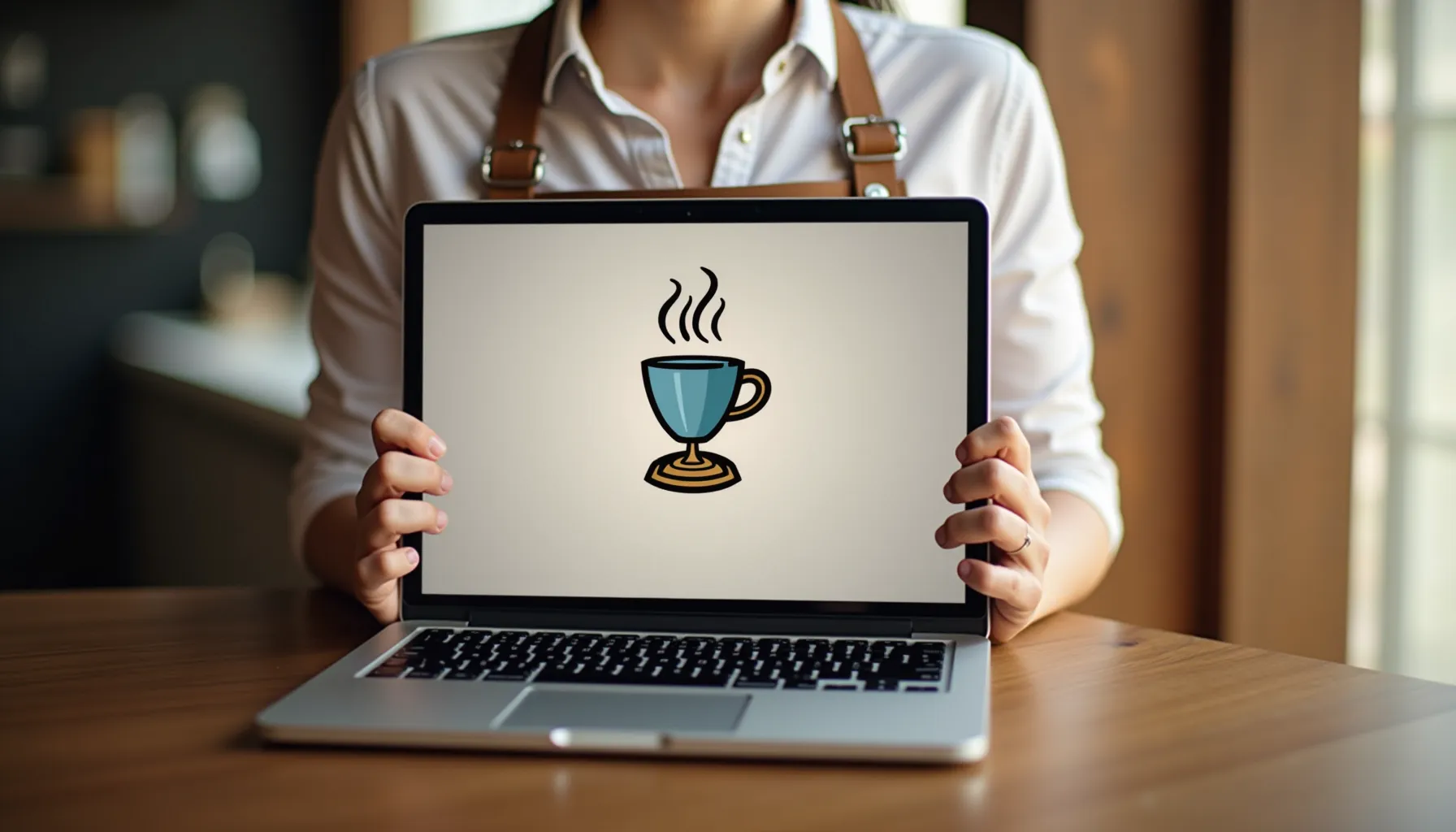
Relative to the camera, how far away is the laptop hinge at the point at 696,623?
0.79 meters

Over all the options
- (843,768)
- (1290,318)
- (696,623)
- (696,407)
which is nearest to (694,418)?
(696,407)

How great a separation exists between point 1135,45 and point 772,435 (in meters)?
0.82

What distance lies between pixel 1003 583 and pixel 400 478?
0.35 m

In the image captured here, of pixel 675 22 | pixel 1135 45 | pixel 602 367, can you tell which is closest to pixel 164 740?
pixel 602 367

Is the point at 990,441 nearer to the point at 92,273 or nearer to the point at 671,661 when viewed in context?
the point at 671,661

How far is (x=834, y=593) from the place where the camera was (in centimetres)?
80

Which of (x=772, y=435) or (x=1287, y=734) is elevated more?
(x=772, y=435)

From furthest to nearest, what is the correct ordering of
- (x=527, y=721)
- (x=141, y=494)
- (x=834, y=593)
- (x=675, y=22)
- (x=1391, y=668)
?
(x=141, y=494) < (x=1391, y=668) < (x=675, y=22) < (x=834, y=593) < (x=527, y=721)

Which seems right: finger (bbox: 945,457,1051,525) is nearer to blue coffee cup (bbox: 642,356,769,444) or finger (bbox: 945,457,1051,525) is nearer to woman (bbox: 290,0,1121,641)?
blue coffee cup (bbox: 642,356,769,444)

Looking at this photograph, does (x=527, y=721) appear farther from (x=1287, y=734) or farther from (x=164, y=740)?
(x=1287, y=734)

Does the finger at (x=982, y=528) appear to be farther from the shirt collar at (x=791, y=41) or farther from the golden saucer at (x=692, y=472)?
the shirt collar at (x=791, y=41)

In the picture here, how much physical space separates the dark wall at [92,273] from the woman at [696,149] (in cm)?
312

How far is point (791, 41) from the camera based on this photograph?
1074 mm

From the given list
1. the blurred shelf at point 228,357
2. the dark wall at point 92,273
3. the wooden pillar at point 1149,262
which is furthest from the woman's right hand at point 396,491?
the dark wall at point 92,273
